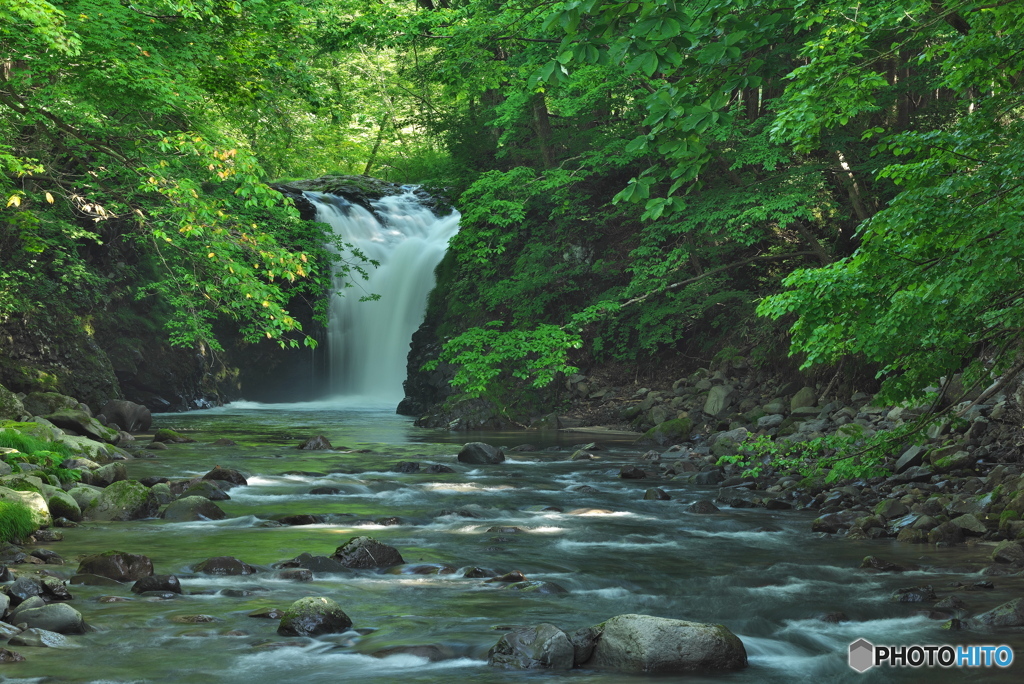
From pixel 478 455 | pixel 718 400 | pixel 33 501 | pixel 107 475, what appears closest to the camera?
pixel 33 501

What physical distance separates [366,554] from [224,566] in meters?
1.24

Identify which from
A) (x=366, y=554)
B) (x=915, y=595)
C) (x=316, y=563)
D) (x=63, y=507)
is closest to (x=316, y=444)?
(x=63, y=507)

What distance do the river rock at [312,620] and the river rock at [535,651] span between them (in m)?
1.17

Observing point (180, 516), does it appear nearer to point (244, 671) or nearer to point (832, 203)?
point (244, 671)

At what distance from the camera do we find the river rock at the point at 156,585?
21.5 ft

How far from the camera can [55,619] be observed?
546cm

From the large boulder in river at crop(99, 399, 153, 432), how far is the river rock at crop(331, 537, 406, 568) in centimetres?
1226

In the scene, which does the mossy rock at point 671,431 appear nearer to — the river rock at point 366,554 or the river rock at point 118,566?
the river rock at point 366,554

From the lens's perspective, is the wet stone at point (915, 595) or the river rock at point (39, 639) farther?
the wet stone at point (915, 595)

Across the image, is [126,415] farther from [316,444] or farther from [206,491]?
[206,491]

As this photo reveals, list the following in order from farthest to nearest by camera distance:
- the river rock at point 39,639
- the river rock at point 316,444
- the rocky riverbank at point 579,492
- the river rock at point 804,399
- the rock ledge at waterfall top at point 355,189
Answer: the rock ledge at waterfall top at point 355,189
the river rock at point 316,444
the river rock at point 804,399
the rocky riverbank at point 579,492
the river rock at point 39,639

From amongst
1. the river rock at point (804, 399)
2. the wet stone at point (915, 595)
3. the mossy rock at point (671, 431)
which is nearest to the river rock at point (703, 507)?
the wet stone at point (915, 595)

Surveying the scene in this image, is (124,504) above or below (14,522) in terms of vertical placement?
below

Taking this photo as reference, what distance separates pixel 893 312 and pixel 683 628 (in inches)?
105
